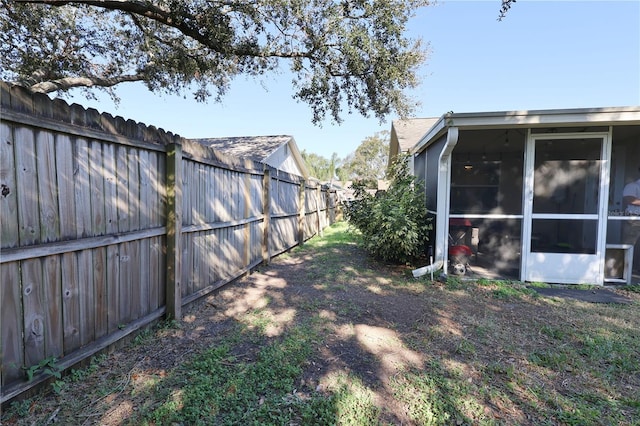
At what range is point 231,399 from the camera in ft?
6.95

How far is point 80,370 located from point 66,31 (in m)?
9.84

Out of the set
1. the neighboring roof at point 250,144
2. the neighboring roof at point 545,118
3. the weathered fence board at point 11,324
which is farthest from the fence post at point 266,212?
the neighboring roof at point 250,144

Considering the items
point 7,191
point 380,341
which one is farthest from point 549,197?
point 7,191

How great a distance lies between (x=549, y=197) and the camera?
5129 millimetres

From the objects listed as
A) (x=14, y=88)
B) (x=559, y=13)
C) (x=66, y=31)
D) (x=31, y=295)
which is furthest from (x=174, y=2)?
(x=559, y=13)

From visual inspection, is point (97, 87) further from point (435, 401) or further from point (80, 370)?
point (435, 401)

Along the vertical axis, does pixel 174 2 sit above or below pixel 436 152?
above

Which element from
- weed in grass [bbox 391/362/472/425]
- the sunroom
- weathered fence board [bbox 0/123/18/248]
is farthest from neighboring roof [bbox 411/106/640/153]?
weathered fence board [bbox 0/123/18/248]

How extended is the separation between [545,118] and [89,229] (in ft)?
19.9

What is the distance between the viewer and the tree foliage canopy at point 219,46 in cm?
635

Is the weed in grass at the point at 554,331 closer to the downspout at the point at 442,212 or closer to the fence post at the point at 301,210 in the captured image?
the downspout at the point at 442,212

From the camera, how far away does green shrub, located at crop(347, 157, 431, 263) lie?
18.7 feet

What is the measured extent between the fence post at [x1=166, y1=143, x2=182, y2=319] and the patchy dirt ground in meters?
0.31

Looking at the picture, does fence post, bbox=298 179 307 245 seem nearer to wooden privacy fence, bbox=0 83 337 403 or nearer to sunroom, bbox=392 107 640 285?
sunroom, bbox=392 107 640 285
